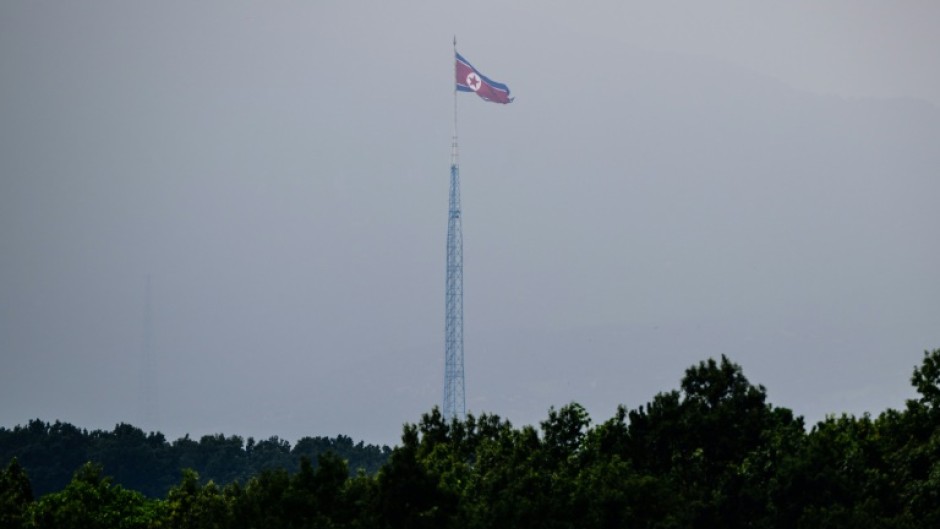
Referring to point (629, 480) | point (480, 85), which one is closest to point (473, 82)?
point (480, 85)

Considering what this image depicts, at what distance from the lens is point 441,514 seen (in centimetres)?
7500

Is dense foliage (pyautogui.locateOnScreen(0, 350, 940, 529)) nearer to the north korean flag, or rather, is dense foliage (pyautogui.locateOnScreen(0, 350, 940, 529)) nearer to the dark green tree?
the dark green tree

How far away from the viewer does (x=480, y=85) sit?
532 feet

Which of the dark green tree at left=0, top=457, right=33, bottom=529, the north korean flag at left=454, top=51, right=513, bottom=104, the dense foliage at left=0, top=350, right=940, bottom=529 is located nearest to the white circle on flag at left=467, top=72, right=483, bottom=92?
the north korean flag at left=454, top=51, right=513, bottom=104

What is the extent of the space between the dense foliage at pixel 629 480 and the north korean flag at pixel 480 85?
222 feet

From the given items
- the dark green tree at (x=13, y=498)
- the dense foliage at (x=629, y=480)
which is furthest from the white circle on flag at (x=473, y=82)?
the dark green tree at (x=13, y=498)

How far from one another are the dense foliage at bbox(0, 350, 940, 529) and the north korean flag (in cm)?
6756

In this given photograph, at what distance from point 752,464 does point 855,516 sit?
20.8ft

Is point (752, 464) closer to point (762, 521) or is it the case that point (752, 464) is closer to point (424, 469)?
point (762, 521)

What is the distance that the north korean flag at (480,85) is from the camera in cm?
15925

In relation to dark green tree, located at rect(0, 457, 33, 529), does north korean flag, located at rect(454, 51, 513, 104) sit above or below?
above

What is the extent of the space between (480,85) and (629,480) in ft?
285

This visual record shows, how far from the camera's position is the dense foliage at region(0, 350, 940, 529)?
75875 millimetres

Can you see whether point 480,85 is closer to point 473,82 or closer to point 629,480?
point 473,82
